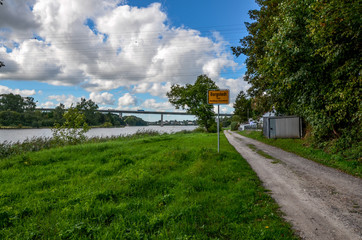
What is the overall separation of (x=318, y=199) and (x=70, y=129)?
19.3 m

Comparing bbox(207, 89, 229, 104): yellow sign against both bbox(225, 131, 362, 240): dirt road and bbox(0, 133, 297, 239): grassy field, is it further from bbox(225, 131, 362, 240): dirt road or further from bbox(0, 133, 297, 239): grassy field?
bbox(225, 131, 362, 240): dirt road

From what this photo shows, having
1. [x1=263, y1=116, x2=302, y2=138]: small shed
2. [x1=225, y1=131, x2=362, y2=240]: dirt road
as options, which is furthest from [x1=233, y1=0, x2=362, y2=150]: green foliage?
[x1=263, y1=116, x2=302, y2=138]: small shed

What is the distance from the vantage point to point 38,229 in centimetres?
336

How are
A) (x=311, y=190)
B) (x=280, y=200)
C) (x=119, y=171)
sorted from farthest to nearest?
(x=119, y=171) < (x=311, y=190) < (x=280, y=200)

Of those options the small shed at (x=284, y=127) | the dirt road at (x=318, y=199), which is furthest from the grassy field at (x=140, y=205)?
the small shed at (x=284, y=127)

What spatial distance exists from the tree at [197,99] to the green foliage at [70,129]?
24468 mm

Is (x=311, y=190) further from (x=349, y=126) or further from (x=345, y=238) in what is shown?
(x=349, y=126)

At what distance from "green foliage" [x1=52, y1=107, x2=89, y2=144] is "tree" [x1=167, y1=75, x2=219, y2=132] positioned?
24468 millimetres

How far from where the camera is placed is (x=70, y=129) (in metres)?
17.4

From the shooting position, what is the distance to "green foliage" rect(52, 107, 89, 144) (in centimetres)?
1647

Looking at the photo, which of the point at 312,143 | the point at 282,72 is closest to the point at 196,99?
the point at 312,143

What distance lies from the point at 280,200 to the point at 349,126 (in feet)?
30.5

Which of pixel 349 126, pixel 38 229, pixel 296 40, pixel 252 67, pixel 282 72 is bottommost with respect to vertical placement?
pixel 38 229

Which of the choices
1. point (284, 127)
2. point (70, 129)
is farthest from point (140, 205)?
point (284, 127)
